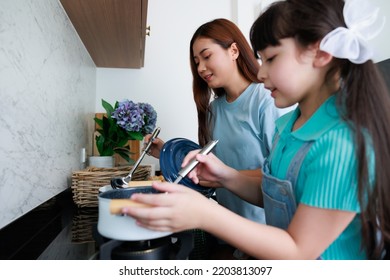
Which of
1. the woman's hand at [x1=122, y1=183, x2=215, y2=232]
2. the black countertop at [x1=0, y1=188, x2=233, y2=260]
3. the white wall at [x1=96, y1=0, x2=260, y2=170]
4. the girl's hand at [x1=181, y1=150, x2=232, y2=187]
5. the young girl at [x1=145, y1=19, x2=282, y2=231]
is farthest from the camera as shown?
the white wall at [x1=96, y1=0, x2=260, y2=170]

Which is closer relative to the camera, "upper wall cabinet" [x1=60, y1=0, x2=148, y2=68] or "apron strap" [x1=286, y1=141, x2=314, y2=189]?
"apron strap" [x1=286, y1=141, x2=314, y2=189]

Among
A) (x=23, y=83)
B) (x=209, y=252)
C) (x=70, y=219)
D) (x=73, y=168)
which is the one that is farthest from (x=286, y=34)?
(x=73, y=168)

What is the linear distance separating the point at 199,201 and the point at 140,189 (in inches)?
6.2

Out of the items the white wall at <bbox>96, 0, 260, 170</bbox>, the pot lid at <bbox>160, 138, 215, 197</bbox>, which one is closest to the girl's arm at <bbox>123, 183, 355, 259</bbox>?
the pot lid at <bbox>160, 138, 215, 197</bbox>

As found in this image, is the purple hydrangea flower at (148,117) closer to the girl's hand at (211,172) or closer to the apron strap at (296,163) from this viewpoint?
the girl's hand at (211,172)

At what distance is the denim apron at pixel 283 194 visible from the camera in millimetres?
473

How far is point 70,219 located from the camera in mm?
841

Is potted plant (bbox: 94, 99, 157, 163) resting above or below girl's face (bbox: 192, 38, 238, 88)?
below

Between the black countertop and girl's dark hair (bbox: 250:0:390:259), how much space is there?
313 millimetres

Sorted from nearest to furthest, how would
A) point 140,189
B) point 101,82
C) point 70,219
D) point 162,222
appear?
1. point 162,222
2. point 140,189
3. point 70,219
4. point 101,82

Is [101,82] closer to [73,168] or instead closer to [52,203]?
[73,168]

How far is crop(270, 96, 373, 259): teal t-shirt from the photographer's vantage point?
38cm

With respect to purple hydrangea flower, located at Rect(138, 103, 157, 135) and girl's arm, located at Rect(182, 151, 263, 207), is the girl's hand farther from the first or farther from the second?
purple hydrangea flower, located at Rect(138, 103, 157, 135)

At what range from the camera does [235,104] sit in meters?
0.95
